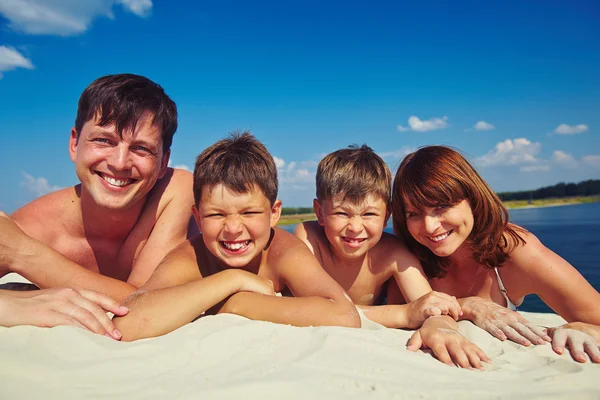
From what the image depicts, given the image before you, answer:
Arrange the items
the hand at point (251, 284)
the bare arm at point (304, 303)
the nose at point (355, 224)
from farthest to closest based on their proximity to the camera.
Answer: the nose at point (355, 224), the hand at point (251, 284), the bare arm at point (304, 303)

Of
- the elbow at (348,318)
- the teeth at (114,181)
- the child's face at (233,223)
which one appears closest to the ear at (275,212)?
the child's face at (233,223)

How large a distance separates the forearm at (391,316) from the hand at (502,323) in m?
0.46

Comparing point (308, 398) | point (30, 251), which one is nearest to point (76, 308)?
point (30, 251)

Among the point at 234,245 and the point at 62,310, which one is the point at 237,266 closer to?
the point at 234,245

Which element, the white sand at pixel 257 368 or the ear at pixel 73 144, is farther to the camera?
the ear at pixel 73 144

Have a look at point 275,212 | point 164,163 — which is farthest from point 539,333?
point 164,163

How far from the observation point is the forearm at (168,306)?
255 cm

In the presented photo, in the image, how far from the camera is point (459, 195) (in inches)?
146

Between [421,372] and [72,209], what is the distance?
11.6 ft

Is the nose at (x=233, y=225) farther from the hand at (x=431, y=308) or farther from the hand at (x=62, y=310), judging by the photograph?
the hand at (x=431, y=308)

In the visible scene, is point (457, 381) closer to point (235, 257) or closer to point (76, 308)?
point (235, 257)

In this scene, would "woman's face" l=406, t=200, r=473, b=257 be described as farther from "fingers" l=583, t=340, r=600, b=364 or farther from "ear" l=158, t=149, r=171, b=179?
"ear" l=158, t=149, r=171, b=179

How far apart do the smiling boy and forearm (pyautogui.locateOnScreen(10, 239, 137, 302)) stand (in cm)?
57

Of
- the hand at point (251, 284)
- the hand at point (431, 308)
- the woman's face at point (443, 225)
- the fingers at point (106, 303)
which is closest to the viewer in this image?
the fingers at point (106, 303)
